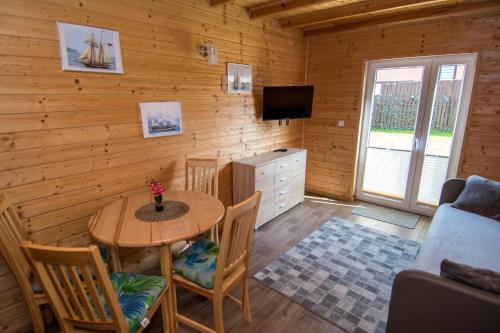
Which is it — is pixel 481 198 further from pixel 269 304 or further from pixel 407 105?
pixel 269 304

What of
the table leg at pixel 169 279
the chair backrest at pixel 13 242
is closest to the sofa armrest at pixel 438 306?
the table leg at pixel 169 279

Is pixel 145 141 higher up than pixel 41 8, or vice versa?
pixel 41 8

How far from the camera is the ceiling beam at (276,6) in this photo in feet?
9.38

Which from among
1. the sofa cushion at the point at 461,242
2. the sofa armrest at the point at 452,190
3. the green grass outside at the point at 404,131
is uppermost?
the green grass outside at the point at 404,131

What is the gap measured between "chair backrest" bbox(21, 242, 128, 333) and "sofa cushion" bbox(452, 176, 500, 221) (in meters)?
3.10

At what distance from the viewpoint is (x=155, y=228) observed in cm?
170

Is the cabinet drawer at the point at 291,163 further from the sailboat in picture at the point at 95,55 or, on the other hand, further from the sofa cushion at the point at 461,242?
the sailboat in picture at the point at 95,55

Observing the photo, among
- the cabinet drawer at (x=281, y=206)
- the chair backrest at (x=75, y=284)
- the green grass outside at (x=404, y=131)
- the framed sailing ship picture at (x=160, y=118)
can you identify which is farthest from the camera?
the cabinet drawer at (x=281, y=206)

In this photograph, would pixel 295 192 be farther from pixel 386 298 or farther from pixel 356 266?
pixel 386 298

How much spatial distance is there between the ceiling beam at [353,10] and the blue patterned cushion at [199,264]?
306 centimetres

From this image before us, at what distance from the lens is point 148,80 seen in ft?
7.86

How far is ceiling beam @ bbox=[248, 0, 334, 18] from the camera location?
2.86m

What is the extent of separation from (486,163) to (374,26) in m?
2.23

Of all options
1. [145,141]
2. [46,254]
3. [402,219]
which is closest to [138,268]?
[145,141]
